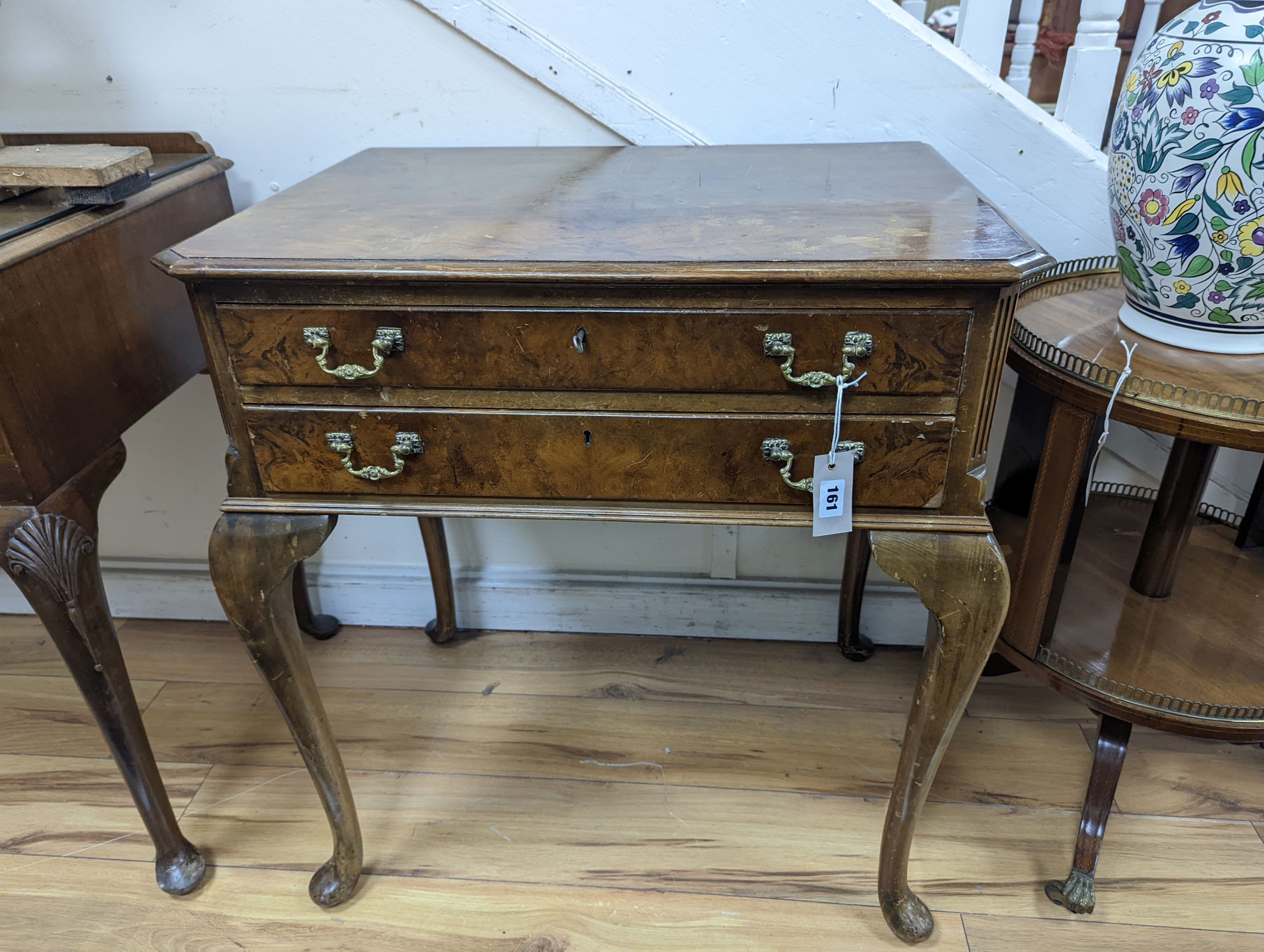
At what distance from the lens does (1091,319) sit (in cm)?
105

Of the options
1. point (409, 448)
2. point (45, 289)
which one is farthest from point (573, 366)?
point (45, 289)

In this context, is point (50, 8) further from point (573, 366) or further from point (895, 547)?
point (895, 547)

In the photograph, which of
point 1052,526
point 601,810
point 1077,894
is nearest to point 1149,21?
point 1052,526

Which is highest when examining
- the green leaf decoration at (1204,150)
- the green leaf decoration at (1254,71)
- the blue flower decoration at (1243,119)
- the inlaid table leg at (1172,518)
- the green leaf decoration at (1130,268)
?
the green leaf decoration at (1254,71)

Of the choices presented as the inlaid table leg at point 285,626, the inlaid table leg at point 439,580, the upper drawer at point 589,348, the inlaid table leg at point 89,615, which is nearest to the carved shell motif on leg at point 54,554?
the inlaid table leg at point 89,615

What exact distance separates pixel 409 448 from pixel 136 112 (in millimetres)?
855

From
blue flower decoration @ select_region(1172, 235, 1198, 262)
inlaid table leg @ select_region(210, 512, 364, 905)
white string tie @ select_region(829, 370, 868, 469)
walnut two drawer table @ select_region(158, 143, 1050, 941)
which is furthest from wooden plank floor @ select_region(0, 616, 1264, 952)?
blue flower decoration @ select_region(1172, 235, 1198, 262)

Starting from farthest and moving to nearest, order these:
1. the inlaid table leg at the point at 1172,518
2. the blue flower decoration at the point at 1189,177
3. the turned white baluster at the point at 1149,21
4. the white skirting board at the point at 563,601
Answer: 1. the white skirting board at the point at 563,601
2. the turned white baluster at the point at 1149,21
3. the inlaid table leg at the point at 1172,518
4. the blue flower decoration at the point at 1189,177

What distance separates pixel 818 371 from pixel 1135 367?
0.40 meters

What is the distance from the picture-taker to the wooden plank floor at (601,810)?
3.64 ft

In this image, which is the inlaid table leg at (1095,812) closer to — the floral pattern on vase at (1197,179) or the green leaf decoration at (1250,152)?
the floral pattern on vase at (1197,179)

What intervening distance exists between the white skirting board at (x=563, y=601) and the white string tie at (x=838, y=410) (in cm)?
80

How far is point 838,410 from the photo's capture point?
0.76m

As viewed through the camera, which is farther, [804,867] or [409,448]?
[804,867]
